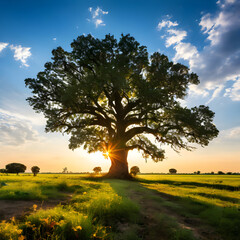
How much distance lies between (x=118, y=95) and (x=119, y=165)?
11146 millimetres

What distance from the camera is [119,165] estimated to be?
27.6m

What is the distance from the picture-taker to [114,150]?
88.9 ft

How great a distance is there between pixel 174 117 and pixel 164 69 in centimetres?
691

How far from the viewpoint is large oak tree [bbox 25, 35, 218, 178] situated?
21922 mm

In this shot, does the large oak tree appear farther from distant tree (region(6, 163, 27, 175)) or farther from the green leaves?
distant tree (region(6, 163, 27, 175))

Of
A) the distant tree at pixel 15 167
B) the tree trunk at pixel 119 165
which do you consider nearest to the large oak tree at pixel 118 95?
the tree trunk at pixel 119 165

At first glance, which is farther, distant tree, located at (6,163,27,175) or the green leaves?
distant tree, located at (6,163,27,175)

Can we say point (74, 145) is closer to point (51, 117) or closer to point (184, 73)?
point (51, 117)

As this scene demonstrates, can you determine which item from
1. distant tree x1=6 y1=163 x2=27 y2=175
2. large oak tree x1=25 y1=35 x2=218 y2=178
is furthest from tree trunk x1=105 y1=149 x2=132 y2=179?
distant tree x1=6 y1=163 x2=27 y2=175

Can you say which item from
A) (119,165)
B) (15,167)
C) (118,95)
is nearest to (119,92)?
(118,95)

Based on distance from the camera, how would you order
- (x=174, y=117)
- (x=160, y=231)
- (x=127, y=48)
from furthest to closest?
(x=127, y=48) → (x=174, y=117) → (x=160, y=231)

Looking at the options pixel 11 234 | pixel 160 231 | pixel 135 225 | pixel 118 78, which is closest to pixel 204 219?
pixel 160 231

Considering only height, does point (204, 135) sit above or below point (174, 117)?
below

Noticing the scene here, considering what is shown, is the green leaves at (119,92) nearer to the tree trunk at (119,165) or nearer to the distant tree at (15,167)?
the tree trunk at (119,165)
